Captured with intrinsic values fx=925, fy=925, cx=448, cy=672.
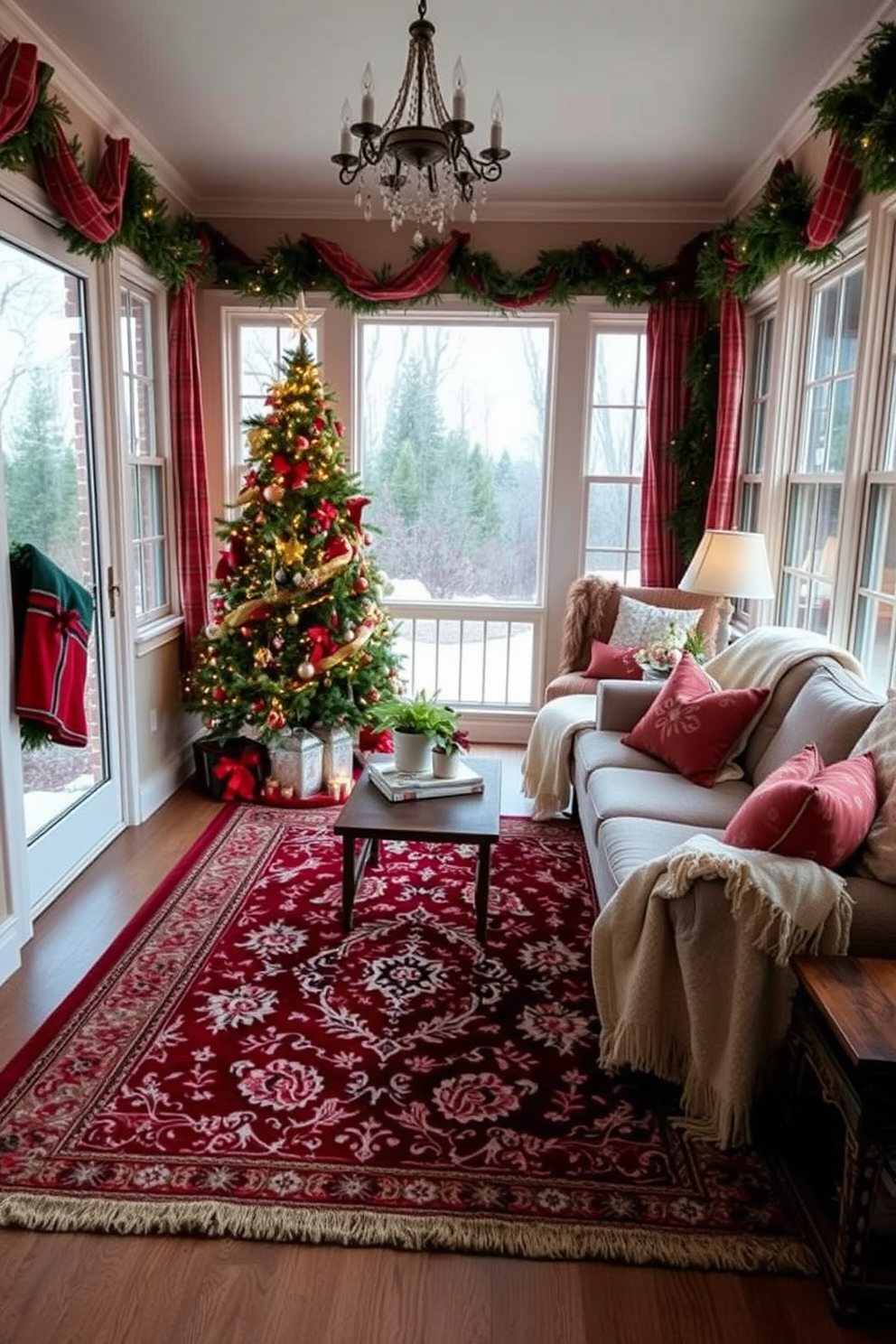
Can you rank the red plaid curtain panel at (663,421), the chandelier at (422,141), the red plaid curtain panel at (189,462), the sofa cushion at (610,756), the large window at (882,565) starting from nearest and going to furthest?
the chandelier at (422,141)
the large window at (882,565)
the sofa cushion at (610,756)
the red plaid curtain panel at (189,462)
the red plaid curtain panel at (663,421)

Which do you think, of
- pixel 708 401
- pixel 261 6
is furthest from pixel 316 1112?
pixel 708 401

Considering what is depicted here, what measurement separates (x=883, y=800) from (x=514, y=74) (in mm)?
2813

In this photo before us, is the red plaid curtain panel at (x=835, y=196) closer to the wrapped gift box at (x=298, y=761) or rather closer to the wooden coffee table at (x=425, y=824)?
the wooden coffee table at (x=425, y=824)

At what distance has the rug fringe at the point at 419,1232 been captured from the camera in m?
1.84

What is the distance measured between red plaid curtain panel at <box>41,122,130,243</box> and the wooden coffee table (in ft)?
7.13

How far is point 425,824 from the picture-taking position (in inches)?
115

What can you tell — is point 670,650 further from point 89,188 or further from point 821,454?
point 89,188

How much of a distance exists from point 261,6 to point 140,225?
1138mm

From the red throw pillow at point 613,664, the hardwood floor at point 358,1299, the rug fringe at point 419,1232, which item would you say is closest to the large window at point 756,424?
the red throw pillow at point 613,664

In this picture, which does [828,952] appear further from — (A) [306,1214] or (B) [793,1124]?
(A) [306,1214]

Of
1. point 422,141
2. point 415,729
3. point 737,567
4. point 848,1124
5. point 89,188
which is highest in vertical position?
point 89,188

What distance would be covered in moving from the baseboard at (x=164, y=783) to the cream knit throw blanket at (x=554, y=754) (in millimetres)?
1710

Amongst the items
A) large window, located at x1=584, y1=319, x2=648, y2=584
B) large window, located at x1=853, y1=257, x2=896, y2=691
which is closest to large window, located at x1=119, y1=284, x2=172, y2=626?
large window, located at x1=584, y1=319, x2=648, y2=584

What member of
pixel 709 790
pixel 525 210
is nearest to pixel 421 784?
pixel 709 790
